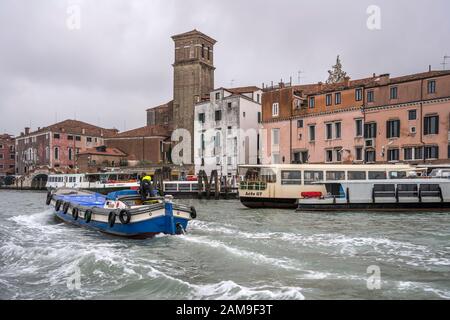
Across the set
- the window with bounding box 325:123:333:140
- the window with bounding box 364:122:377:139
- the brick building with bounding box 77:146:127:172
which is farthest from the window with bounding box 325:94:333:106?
the brick building with bounding box 77:146:127:172

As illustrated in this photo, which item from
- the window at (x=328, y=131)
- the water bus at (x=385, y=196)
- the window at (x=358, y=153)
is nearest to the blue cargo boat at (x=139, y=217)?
the water bus at (x=385, y=196)

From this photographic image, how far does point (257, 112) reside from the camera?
169 feet

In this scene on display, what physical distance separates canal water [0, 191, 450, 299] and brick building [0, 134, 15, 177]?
8445cm

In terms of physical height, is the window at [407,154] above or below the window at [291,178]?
above

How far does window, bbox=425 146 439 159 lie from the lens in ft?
108

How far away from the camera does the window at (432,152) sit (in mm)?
32812

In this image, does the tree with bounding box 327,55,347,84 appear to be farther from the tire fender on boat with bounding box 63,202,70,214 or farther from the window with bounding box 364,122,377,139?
the tire fender on boat with bounding box 63,202,70,214

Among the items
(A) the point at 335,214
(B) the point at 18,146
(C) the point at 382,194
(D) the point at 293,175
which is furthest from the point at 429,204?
(B) the point at 18,146

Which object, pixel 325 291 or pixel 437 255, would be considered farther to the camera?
pixel 437 255

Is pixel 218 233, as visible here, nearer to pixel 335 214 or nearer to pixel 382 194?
pixel 335 214

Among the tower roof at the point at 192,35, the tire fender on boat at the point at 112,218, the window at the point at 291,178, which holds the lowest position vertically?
the tire fender on boat at the point at 112,218

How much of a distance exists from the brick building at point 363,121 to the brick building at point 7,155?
230 feet

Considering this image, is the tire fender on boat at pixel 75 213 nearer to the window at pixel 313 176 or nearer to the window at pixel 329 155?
the window at pixel 313 176
